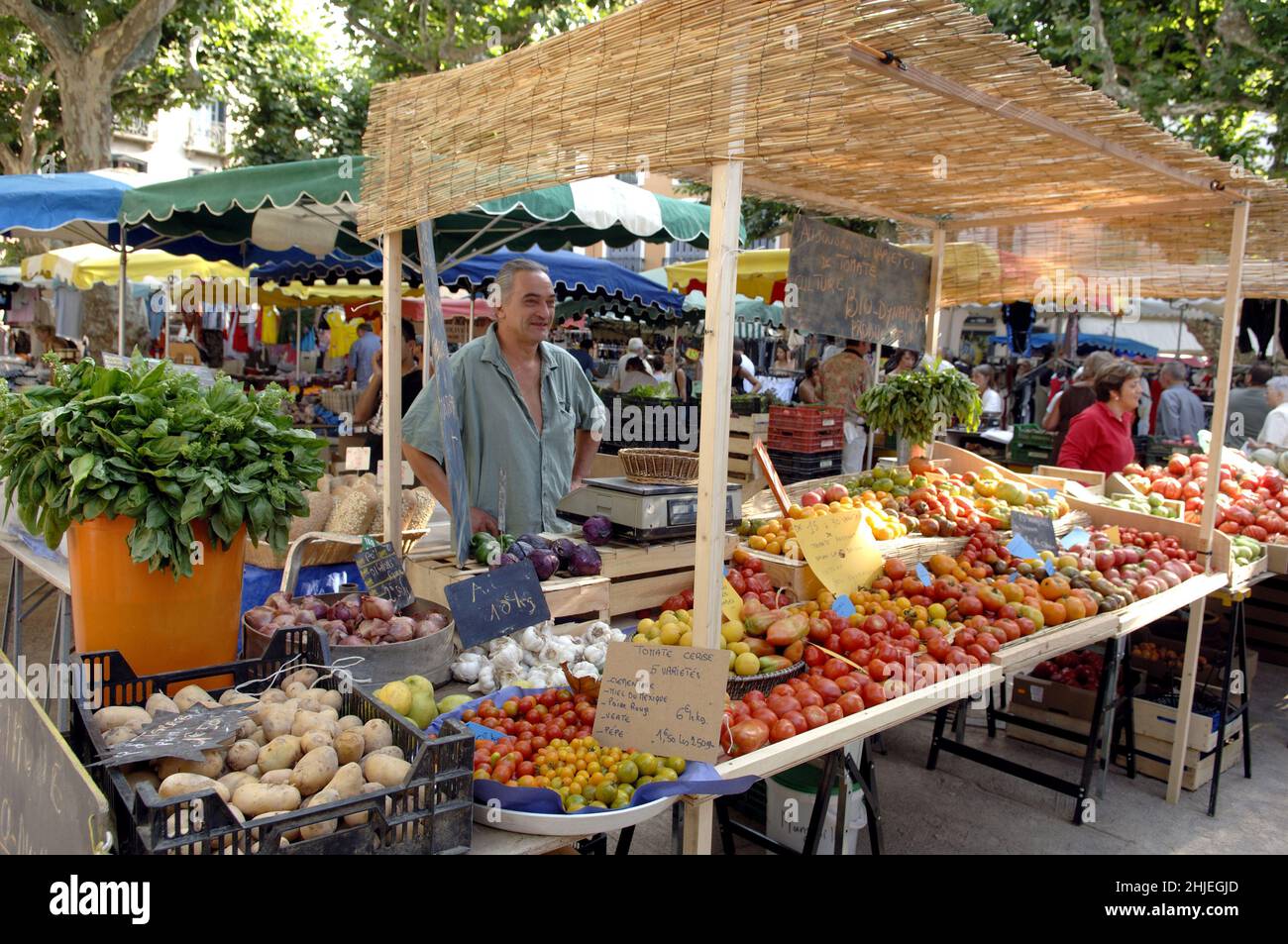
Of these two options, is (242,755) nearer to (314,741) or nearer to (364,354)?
(314,741)

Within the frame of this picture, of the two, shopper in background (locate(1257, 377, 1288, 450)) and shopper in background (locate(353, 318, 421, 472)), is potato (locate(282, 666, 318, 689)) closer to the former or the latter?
shopper in background (locate(353, 318, 421, 472))

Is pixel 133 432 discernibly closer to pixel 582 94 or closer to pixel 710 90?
pixel 582 94

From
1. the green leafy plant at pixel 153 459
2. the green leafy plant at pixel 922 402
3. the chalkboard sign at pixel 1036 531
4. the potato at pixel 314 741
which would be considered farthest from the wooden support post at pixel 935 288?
the potato at pixel 314 741

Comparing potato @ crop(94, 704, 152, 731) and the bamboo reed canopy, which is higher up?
the bamboo reed canopy

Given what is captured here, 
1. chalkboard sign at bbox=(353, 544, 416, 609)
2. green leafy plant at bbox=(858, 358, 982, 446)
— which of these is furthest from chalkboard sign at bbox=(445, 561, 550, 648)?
green leafy plant at bbox=(858, 358, 982, 446)

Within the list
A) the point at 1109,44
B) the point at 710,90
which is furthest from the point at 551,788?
the point at 1109,44

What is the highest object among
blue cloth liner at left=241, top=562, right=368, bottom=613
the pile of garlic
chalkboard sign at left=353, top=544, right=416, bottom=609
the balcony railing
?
the balcony railing

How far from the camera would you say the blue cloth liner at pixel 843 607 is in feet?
10.9

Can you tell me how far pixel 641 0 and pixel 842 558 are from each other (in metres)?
2.16

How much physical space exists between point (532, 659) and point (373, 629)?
0.49m

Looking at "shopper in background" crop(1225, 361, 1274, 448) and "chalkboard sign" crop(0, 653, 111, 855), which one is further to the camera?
"shopper in background" crop(1225, 361, 1274, 448)

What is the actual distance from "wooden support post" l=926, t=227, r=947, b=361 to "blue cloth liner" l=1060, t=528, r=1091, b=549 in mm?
1353

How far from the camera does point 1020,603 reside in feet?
11.8

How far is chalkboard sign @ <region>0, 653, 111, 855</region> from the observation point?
1573 mm
